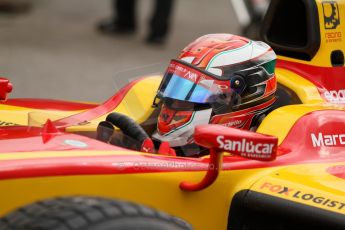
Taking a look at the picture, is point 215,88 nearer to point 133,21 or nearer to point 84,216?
point 84,216

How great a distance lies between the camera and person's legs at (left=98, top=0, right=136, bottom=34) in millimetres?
9062

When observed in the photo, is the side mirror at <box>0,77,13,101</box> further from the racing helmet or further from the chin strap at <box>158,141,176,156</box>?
the chin strap at <box>158,141,176,156</box>

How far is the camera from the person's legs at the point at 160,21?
8781mm

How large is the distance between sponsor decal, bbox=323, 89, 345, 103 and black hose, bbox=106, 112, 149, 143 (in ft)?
3.18

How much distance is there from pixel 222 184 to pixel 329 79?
1.13 meters

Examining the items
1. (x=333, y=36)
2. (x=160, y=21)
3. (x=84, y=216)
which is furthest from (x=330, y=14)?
(x=160, y=21)

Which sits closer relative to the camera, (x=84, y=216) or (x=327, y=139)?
(x=84, y=216)

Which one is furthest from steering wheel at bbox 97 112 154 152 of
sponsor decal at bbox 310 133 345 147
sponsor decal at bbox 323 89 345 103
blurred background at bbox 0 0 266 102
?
blurred background at bbox 0 0 266 102

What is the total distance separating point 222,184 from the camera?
3090mm

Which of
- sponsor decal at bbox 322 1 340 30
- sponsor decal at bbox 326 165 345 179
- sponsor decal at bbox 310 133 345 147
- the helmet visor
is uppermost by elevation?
sponsor decal at bbox 322 1 340 30

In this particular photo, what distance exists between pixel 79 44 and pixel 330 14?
5.08 metres

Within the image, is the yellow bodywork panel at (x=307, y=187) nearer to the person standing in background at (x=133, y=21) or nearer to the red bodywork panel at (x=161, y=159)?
the red bodywork panel at (x=161, y=159)

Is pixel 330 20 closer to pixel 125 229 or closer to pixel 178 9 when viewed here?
pixel 125 229

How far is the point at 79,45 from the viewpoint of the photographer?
877cm
